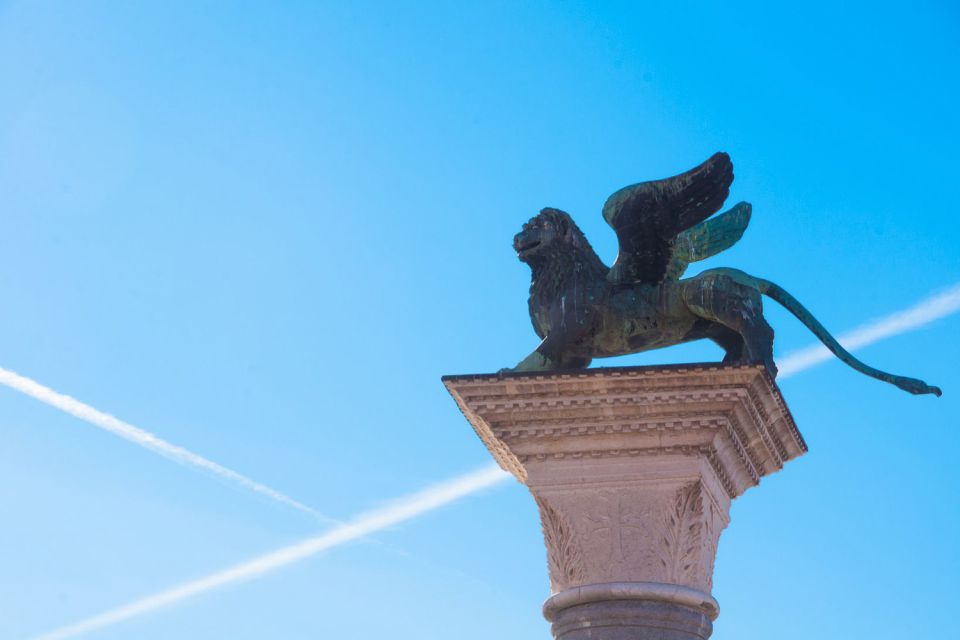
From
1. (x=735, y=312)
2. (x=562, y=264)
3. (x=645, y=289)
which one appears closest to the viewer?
(x=735, y=312)

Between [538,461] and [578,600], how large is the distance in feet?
3.50

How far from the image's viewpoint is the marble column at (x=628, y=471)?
9.89 m

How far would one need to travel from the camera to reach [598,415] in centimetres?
1021

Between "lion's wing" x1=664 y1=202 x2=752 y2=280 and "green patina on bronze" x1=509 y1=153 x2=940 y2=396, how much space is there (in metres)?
0.09

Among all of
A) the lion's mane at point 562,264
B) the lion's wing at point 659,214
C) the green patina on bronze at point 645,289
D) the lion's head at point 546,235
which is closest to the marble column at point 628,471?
the green patina on bronze at point 645,289

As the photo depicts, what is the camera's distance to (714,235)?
11.7m

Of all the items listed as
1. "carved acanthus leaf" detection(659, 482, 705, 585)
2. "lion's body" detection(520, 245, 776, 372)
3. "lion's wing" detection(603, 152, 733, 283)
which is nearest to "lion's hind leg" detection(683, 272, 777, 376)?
"lion's body" detection(520, 245, 776, 372)

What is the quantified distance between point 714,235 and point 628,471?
247 cm

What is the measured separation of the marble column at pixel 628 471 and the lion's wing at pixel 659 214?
4.59ft

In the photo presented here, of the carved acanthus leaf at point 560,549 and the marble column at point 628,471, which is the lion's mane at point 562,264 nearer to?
the marble column at point 628,471

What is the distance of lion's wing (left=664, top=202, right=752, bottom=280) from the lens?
37.9 ft

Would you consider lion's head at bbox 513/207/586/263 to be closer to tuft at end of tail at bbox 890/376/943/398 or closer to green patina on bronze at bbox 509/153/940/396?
green patina on bronze at bbox 509/153/940/396

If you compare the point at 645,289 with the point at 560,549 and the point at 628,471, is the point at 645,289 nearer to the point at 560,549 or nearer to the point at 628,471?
the point at 628,471

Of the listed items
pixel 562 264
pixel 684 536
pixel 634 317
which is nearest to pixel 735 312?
pixel 634 317
